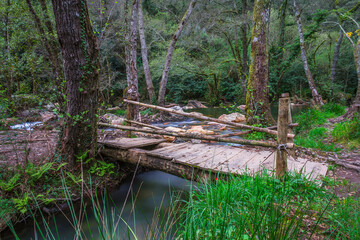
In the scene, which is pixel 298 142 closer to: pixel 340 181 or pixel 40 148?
pixel 340 181

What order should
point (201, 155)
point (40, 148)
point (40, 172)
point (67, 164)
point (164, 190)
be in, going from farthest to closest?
point (40, 148) < point (164, 190) < point (201, 155) < point (67, 164) < point (40, 172)

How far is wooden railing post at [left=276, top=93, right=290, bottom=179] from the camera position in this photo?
235 centimetres

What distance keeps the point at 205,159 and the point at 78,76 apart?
8.06 ft

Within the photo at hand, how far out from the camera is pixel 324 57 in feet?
65.5

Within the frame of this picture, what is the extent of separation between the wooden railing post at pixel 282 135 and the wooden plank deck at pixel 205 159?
314 millimetres

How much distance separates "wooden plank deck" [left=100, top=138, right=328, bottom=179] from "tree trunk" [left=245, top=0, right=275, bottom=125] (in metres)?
1.92

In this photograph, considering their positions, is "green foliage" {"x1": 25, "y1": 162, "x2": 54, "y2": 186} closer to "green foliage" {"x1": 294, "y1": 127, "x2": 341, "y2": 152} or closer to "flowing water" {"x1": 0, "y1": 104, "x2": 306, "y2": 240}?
"flowing water" {"x1": 0, "y1": 104, "x2": 306, "y2": 240}

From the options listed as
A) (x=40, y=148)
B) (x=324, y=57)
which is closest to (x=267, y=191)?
(x=40, y=148)

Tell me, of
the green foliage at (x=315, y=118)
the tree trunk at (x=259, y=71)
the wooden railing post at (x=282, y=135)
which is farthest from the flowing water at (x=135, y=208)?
the green foliage at (x=315, y=118)

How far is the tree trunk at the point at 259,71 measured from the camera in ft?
17.5

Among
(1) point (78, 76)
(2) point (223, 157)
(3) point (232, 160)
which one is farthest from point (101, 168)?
(3) point (232, 160)

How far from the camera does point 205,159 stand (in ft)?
10.9

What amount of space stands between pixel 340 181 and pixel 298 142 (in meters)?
2.15

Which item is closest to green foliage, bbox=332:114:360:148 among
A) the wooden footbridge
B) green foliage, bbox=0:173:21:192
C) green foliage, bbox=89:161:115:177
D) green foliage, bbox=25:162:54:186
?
the wooden footbridge
